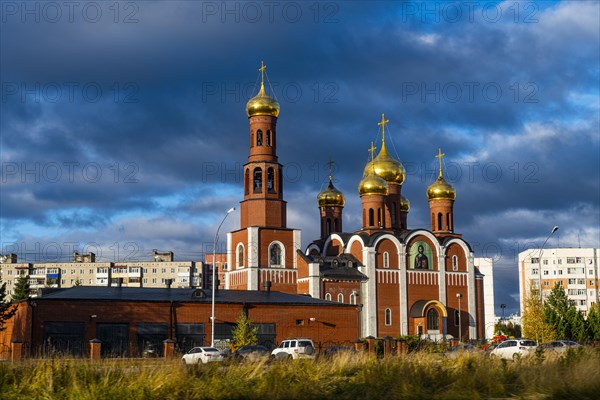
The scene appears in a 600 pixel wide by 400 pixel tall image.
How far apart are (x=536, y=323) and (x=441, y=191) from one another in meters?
28.4

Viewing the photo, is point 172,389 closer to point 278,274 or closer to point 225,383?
point 225,383

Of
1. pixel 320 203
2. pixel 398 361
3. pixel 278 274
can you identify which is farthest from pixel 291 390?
pixel 320 203

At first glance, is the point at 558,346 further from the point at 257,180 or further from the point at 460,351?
the point at 257,180

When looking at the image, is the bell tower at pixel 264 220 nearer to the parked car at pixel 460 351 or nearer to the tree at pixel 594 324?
the tree at pixel 594 324

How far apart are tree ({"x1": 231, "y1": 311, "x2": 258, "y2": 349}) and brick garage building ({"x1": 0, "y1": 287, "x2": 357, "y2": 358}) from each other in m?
1.56

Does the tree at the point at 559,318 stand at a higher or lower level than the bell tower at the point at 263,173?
lower

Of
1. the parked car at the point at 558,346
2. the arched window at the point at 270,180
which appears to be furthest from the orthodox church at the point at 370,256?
the parked car at the point at 558,346

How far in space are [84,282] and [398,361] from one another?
10342 cm

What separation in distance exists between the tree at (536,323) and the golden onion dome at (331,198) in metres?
28.0

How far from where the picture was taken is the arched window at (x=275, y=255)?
63.1 meters

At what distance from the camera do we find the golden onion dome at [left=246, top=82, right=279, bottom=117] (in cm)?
6309

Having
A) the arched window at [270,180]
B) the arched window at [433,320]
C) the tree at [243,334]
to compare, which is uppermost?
the arched window at [270,180]

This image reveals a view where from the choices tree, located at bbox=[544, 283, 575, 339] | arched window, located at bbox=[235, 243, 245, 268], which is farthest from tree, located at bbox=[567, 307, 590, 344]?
arched window, located at bbox=[235, 243, 245, 268]

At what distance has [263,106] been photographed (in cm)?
6303
